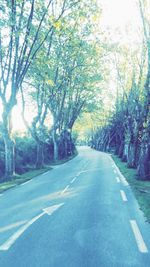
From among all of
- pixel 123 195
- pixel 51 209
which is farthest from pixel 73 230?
pixel 123 195

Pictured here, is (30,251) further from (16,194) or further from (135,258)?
(16,194)

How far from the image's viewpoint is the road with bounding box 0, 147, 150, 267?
19.3 ft

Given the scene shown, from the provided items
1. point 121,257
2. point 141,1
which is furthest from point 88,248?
point 141,1

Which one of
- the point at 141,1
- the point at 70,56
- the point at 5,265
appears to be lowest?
the point at 5,265

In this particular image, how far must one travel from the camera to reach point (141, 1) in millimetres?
19406

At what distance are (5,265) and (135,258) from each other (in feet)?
8.67

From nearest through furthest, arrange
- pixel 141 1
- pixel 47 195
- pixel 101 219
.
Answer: pixel 101 219, pixel 47 195, pixel 141 1

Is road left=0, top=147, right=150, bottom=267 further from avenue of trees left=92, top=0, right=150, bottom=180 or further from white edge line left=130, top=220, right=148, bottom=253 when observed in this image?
avenue of trees left=92, top=0, right=150, bottom=180

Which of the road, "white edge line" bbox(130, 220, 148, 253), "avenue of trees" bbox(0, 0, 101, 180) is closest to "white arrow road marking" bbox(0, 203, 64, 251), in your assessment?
the road

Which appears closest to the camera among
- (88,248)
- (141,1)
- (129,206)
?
(88,248)

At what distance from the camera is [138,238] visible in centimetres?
723

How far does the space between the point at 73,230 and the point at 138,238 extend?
5.75 feet

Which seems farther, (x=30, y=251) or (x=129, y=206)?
(x=129, y=206)

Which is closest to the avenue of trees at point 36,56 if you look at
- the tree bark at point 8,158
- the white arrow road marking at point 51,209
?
the tree bark at point 8,158
